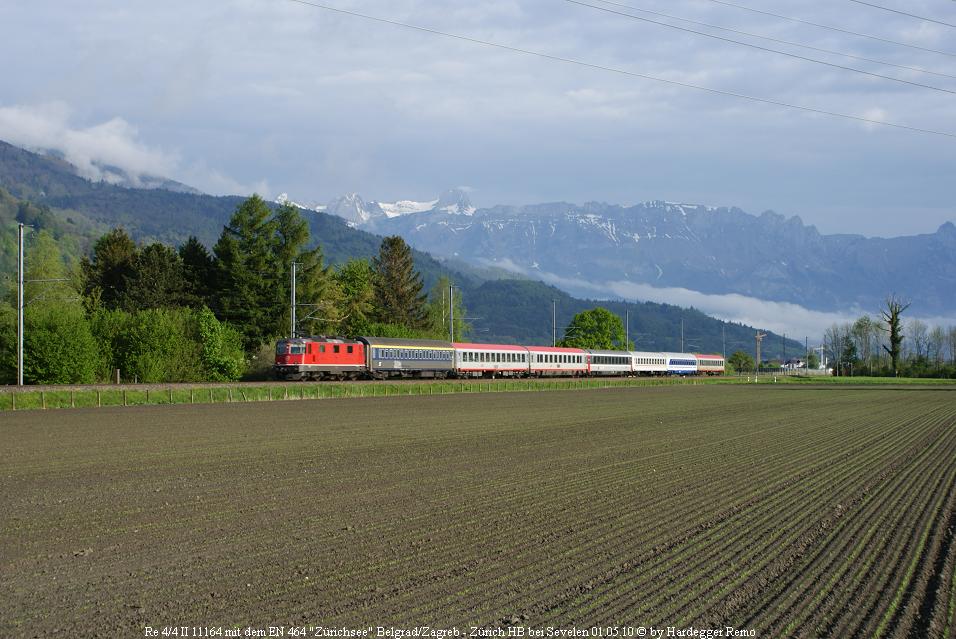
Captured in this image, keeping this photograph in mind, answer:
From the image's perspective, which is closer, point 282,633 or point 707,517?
point 282,633

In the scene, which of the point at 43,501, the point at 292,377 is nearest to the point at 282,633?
the point at 43,501

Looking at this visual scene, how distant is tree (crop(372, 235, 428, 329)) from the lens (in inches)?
4980

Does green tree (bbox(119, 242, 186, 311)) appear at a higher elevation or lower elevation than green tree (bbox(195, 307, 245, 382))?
higher

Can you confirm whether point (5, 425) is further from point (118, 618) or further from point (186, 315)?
point (186, 315)

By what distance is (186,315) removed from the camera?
73812 mm

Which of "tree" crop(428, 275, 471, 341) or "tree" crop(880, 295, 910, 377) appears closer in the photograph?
"tree" crop(428, 275, 471, 341)

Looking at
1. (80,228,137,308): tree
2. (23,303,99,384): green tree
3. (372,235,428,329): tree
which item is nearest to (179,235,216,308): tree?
(80,228,137,308): tree

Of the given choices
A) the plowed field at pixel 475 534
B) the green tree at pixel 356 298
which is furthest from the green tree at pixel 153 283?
the plowed field at pixel 475 534

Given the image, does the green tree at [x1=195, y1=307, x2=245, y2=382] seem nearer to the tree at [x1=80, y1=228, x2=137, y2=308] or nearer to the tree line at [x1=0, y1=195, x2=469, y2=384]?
the tree line at [x1=0, y1=195, x2=469, y2=384]

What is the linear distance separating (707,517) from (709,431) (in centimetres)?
2043

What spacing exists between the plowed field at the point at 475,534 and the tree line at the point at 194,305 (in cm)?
3354

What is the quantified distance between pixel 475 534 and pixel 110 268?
287 feet

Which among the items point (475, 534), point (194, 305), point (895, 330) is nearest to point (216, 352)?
point (194, 305)

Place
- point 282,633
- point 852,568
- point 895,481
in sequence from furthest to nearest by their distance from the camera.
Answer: point 895,481 → point 852,568 → point 282,633
